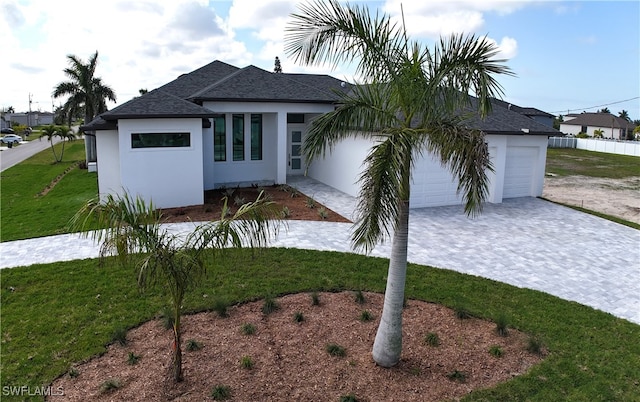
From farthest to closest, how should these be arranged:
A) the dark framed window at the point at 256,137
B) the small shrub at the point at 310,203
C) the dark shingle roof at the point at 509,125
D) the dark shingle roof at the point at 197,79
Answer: the dark framed window at the point at 256,137, the dark shingle roof at the point at 197,79, the dark shingle roof at the point at 509,125, the small shrub at the point at 310,203

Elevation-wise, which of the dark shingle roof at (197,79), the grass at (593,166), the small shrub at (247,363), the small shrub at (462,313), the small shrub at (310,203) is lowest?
the small shrub at (247,363)

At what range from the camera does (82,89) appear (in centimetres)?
2892

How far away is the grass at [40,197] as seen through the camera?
12805 mm

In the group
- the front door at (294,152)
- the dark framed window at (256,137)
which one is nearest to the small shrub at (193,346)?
the dark framed window at (256,137)

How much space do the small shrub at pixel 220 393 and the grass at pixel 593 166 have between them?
2498cm

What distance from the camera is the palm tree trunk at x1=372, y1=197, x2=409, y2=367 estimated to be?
5879mm

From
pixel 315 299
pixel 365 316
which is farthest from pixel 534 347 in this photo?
pixel 315 299

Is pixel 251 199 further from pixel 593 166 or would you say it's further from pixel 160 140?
pixel 593 166

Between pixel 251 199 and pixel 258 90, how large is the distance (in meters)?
4.56

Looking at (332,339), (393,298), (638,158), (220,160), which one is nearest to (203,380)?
(332,339)

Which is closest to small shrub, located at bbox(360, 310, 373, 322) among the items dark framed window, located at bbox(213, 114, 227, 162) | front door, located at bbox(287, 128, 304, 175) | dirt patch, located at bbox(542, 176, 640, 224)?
dirt patch, located at bbox(542, 176, 640, 224)

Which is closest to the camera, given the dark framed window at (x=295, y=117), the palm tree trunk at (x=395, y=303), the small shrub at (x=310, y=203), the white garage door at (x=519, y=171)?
the palm tree trunk at (x=395, y=303)

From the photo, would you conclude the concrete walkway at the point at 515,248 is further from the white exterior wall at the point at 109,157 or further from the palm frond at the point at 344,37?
the palm frond at the point at 344,37

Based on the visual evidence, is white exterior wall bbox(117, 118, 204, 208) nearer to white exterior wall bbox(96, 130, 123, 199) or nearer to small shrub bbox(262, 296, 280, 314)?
white exterior wall bbox(96, 130, 123, 199)
